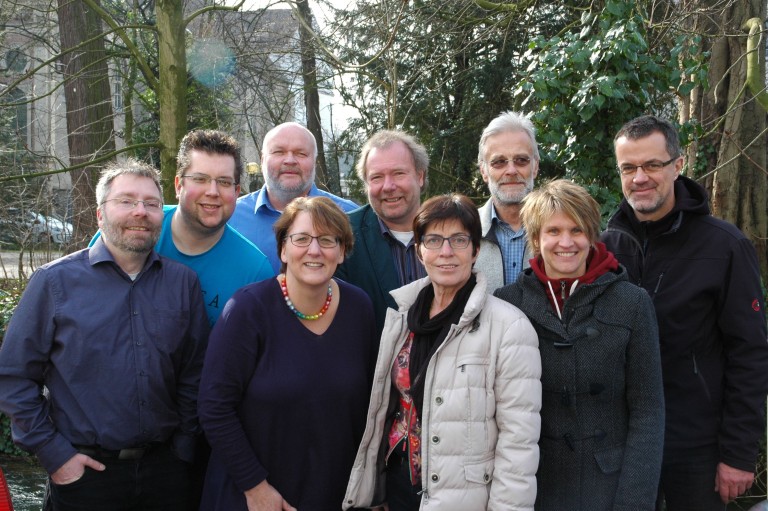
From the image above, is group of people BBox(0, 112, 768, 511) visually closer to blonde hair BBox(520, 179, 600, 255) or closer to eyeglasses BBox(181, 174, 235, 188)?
blonde hair BBox(520, 179, 600, 255)

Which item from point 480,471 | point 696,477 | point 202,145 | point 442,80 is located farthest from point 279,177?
point 442,80

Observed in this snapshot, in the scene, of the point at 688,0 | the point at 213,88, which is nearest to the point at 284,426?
the point at 688,0

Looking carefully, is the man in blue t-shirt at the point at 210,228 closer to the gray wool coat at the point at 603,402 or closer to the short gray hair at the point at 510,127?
the short gray hair at the point at 510,127

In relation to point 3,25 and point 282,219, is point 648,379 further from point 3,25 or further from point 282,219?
point 3,25

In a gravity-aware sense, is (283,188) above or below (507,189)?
above

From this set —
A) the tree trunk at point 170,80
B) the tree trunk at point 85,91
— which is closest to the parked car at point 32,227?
the tree trunk at point 85,91

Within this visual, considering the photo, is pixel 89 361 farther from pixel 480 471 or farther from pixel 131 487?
pixel 480 471

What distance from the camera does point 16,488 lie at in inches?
269

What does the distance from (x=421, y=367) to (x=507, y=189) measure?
1.20 metres

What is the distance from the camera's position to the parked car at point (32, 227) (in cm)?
856

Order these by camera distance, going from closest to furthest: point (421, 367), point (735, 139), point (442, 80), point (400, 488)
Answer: point (421, 367) < point (400, 488) < point (735, 139) < point (442, 80)

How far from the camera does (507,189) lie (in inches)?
139

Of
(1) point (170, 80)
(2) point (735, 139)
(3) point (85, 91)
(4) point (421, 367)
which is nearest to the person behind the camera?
(4) point (421, 367)

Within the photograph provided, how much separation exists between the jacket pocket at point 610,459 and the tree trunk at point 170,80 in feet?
17.7
